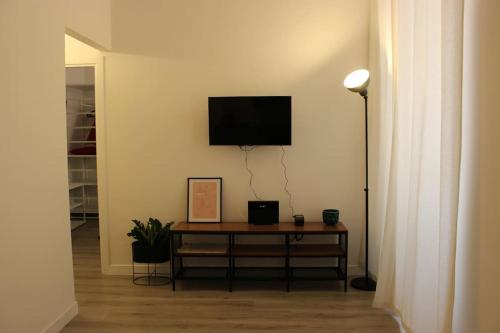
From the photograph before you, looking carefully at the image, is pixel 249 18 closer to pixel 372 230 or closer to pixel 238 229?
pixel 238 229

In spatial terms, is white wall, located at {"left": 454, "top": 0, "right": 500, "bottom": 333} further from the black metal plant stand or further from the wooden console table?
the black metal plant stand

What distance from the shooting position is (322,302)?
363cm

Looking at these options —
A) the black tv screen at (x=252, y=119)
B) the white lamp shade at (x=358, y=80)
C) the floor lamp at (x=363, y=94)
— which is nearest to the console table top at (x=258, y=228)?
the floor lamp at (x=363, y=94)

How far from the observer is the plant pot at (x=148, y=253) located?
399cm

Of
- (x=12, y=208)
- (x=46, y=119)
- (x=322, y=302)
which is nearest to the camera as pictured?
(x=12, y=208)

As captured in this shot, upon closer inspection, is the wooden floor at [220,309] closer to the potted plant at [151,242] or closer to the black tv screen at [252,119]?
the potted plant at [151,242]

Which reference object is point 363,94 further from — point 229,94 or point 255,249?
point 255,249

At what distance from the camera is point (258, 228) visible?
12.9 ft

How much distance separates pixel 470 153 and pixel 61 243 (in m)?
2.80

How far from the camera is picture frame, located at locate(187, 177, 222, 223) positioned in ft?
13.8

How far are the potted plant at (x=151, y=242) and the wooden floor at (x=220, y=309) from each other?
0.92ft

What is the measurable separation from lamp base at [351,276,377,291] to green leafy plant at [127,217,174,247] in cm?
179

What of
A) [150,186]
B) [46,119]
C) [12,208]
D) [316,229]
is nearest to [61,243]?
[12,208]

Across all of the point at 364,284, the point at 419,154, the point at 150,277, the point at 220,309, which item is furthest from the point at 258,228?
the point at 419,154
